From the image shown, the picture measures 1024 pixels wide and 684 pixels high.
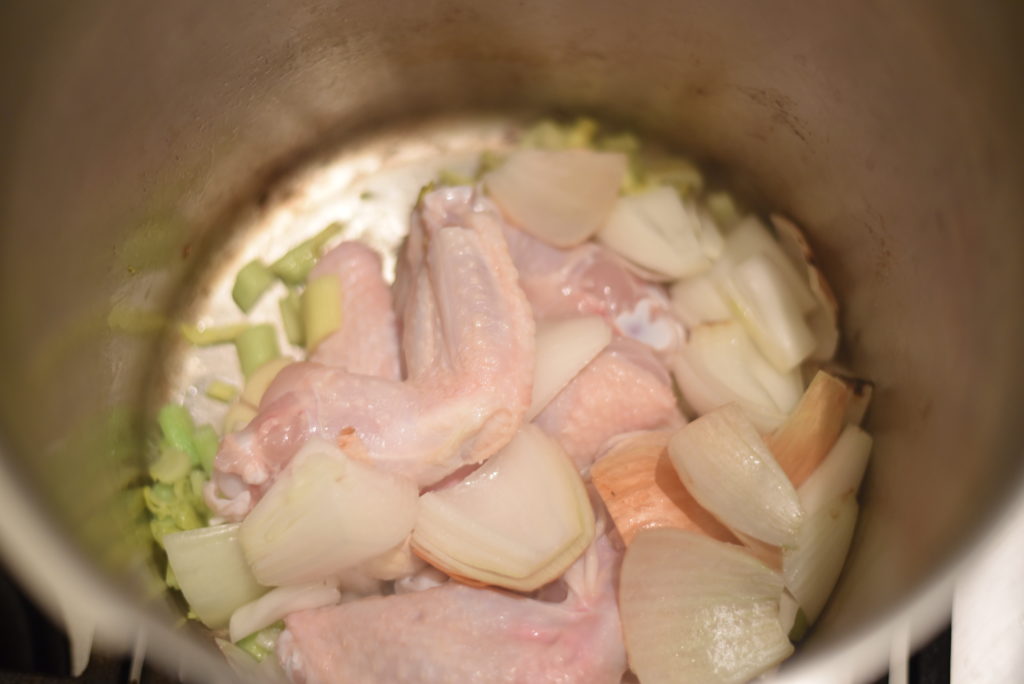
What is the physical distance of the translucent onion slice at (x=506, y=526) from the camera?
3.99 feet

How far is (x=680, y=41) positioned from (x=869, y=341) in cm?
67

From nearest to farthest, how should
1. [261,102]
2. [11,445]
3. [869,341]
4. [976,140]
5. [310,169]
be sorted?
[11,445] → [976,140] → [869,341] → [261,102] → [310,169]

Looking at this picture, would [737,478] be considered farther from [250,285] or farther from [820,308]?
[250,285]

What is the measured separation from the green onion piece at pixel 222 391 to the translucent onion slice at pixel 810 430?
3.41 ft

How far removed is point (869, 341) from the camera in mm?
1514

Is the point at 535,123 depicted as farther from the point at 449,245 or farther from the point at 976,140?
the point at 976,140

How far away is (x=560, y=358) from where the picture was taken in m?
1.38

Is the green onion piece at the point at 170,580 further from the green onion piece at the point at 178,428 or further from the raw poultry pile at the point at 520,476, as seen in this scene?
the green onion piece at the point at 178,428

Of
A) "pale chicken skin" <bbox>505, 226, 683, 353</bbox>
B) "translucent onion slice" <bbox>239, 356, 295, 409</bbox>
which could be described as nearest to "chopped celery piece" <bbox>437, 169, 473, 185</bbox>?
"pale chicken skin" <bbox>505, 226, 683, 353</bbox>

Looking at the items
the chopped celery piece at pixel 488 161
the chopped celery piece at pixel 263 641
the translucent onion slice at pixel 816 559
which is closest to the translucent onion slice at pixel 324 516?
the chopped celery piece at pixel 263 641

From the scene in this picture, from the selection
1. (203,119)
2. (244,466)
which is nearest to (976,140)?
(244,466)

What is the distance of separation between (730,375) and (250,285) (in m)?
1.00

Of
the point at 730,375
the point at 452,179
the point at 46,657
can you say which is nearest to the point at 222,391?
the point at 452,179

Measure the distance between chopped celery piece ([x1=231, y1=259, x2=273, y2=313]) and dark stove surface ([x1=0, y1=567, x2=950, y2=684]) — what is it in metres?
0.88
